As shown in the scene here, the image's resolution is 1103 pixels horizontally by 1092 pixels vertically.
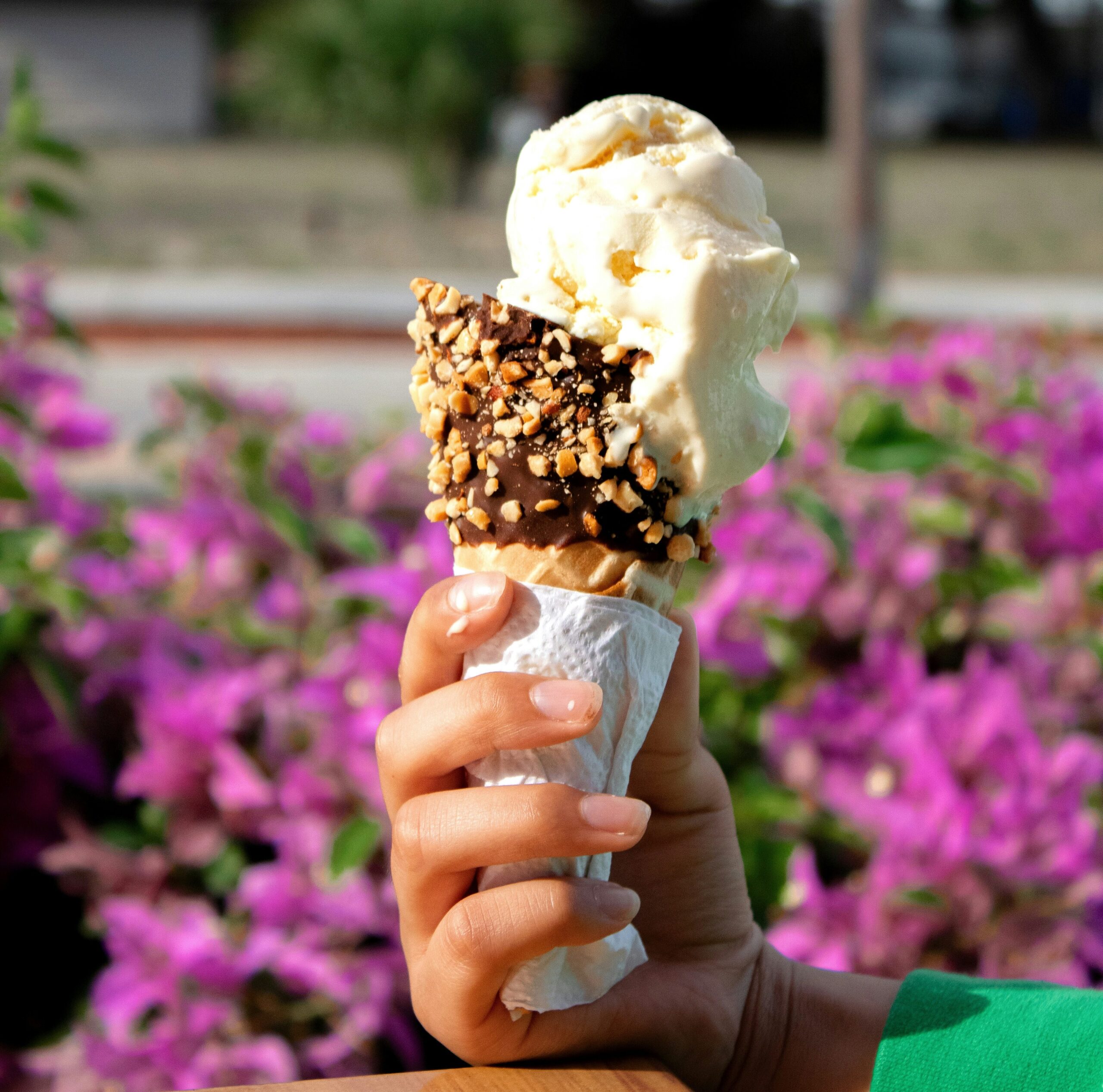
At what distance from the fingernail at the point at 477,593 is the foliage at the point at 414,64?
1495 centimetres

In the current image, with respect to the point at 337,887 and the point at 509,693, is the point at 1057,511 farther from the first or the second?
the point at 509,693

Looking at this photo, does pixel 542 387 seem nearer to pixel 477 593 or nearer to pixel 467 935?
pixel 477 593

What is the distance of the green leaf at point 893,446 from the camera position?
201cm

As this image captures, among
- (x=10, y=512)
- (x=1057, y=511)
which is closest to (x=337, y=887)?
(x=10, y=512)

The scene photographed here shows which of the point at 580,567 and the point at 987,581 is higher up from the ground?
the point at 580,567

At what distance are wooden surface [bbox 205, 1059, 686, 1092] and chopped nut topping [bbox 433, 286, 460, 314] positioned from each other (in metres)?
0.58

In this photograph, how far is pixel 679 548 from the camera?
3.20 ft

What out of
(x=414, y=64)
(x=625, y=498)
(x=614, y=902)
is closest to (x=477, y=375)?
(x=625, y=498)

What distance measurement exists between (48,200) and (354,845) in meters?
1.24

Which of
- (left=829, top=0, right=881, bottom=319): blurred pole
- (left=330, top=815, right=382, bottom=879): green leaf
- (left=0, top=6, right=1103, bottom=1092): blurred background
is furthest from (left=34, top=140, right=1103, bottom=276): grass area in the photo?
(left=330, top=815, right=382, bottom=879): green leaf

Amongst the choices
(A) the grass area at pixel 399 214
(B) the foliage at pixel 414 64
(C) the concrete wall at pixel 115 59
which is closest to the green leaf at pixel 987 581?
(A) the grass area at pixel 399 214

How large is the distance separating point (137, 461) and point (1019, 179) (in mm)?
19962

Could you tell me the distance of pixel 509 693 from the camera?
0.89 m

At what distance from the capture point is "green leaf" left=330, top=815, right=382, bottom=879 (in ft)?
5.13
